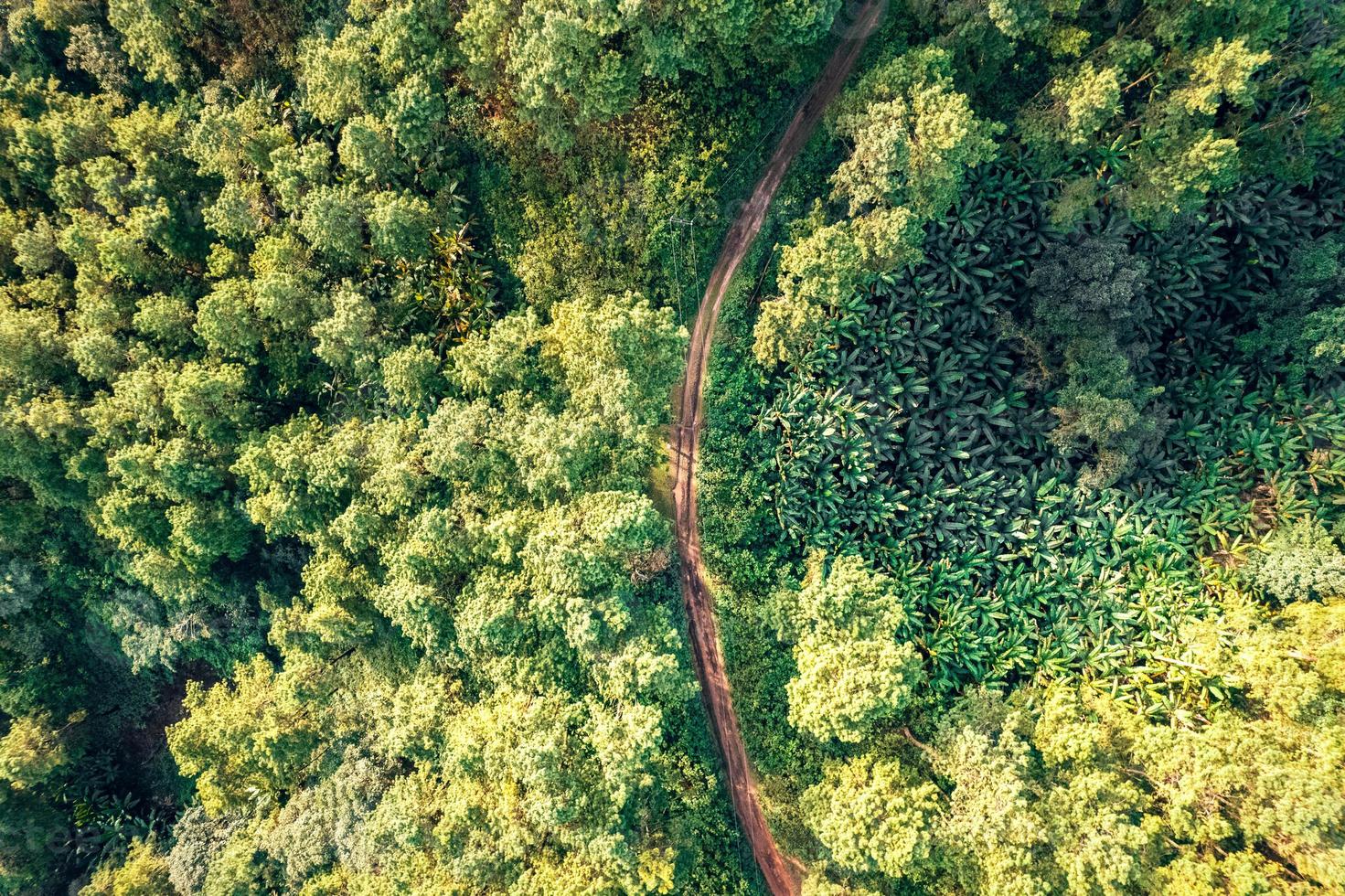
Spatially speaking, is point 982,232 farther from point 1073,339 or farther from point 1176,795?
point 1176,795

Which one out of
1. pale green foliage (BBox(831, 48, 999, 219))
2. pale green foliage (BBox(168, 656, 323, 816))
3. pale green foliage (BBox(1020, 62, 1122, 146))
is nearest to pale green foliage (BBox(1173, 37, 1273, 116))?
pale green foliage (BBox(1020, 62, 1122, 146))

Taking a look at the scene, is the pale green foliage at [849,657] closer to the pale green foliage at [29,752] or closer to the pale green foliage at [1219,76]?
the pale green foliage at [1219,76]

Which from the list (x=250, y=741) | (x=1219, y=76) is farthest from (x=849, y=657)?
(x=250, y=741)

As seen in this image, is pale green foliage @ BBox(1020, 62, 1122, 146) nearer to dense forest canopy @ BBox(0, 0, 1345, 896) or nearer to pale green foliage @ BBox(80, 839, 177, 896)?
dense forest canopy @ BBox(0, 0, 1345, 896)

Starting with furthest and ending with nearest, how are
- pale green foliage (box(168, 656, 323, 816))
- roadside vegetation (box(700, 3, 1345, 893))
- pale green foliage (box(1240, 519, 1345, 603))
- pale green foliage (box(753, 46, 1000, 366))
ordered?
pale green foliage (box(168, 656, 323, 816)) < pale green foliage (box(1240, 519, 1345, 603)) < pale green foliage (box(753, 46, 1000, 366)) < roadside vegetation (box(700, 3, 1345, 893))

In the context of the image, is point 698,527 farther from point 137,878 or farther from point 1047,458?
point 137,878

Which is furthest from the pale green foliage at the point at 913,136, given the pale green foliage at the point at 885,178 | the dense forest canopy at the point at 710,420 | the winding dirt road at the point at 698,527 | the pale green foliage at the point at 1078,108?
the winding dirt road at the point at 698,527
